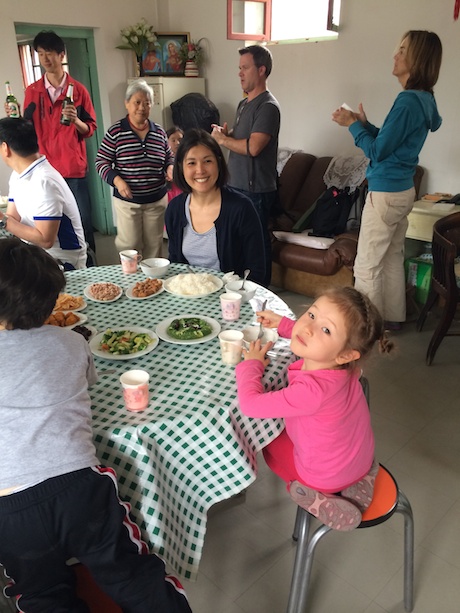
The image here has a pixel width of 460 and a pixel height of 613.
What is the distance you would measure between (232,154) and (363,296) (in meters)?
A: 2.24

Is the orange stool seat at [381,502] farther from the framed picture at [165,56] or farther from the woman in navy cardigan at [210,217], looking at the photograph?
the framed picture at [165,56]

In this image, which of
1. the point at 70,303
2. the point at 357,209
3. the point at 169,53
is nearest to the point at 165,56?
the point at 169,53

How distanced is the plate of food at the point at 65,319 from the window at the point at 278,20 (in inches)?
123

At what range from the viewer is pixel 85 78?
4824 millimetres

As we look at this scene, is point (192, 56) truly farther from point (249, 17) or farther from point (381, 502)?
point (381, 502)

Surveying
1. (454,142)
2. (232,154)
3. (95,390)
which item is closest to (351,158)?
(454,142)

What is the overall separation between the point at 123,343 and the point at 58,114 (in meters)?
2.65

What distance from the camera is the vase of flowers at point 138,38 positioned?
4.59 m

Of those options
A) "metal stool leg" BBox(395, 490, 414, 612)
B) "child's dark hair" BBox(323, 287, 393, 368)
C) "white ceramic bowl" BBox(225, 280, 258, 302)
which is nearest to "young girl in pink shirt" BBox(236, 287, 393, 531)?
"child's dark hair" BBox(323, 287, 393, 368)

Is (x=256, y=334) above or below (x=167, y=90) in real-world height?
below

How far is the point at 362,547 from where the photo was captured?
165 centimetres

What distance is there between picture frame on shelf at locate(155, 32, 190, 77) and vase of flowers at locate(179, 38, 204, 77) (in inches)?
2.0

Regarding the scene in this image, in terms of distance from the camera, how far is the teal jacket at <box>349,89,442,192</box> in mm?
2480

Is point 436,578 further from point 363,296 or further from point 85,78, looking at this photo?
point 85,78
